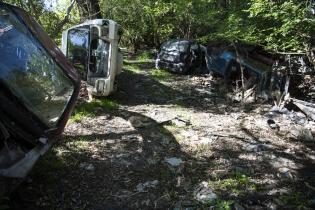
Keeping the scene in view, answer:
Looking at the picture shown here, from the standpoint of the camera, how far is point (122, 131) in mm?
6770

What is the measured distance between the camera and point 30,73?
3865 millimetres

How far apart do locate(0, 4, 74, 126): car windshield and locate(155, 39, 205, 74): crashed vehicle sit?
8034mm

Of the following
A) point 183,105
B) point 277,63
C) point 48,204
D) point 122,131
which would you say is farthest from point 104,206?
point 277,63

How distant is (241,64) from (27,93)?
7116 millimetres

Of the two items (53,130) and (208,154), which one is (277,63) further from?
(53,130)

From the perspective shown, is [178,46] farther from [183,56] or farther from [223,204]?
[223,204]

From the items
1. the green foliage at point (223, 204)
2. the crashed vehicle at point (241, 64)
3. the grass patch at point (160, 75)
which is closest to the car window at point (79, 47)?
the grass patch at point (160, 75)

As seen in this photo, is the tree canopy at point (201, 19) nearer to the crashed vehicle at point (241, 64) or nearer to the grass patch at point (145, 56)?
the crashed vehicle at point (241, 64)

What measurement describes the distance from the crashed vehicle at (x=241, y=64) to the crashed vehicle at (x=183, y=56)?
2.77 ft

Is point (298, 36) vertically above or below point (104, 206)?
above

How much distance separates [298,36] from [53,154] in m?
5.65

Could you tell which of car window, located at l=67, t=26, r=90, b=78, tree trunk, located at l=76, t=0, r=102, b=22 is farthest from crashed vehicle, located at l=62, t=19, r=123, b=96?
tree trunk, located at l=76, t=0, r=102, b=22

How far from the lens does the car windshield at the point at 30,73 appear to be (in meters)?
3.57

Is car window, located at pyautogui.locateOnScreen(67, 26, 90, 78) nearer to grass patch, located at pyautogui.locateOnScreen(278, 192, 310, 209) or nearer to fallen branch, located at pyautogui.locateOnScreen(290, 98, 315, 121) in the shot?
fallen branch, located at pyautogui.locateOnScreen(290, 98, 315, 121)
